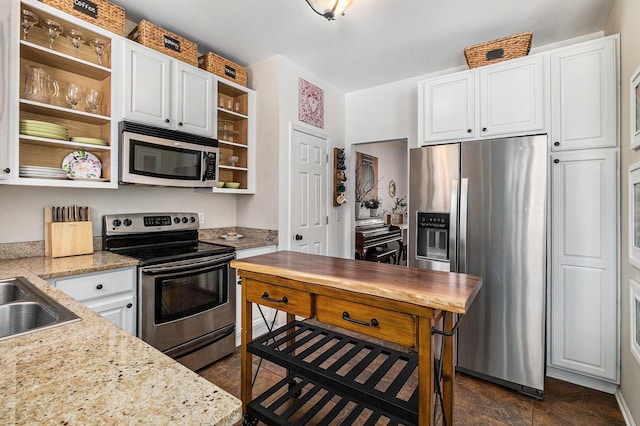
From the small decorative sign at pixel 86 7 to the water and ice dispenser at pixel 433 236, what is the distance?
2754 mm

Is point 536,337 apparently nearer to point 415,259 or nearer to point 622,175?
point 415,259

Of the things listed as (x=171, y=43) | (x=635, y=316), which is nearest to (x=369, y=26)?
(x=171, y=43)

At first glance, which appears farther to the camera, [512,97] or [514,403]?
[512,97]

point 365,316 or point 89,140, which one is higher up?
point 89,140

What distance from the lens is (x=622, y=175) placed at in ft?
6.87

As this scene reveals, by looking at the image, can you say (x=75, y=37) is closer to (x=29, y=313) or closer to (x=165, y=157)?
(x=165, y=157)

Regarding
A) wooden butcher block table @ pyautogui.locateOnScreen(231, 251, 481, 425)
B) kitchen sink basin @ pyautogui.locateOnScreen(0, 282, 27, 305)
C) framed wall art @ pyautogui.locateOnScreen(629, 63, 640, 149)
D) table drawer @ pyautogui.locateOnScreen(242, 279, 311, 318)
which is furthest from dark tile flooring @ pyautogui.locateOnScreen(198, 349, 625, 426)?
framed wall art @ pyautogui.locateOnScreen(629, 63, 640, 149)

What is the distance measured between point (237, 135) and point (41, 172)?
1.70 meters

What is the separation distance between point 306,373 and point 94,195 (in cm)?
212

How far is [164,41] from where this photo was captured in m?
2.52

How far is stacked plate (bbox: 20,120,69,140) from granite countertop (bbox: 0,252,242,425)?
63.7 inches

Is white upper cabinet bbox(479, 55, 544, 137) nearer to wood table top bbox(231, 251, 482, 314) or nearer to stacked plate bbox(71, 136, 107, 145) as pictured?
wood table top bbox(231, 251, 482, 314)

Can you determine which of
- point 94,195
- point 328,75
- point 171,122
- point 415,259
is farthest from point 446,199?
point 94,195

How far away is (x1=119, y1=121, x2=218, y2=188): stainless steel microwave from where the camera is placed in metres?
2.27
